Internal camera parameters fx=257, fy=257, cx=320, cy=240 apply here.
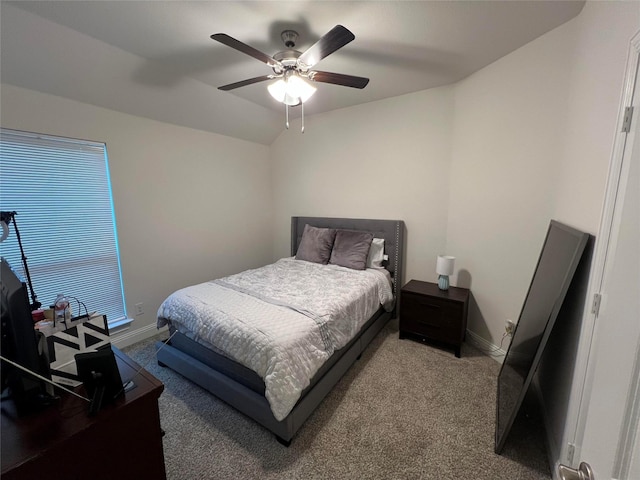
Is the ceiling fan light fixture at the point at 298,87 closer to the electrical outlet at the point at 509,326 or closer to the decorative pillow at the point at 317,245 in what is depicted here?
the decorative pillow at the point at 317,245

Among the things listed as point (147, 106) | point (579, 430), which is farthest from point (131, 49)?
point (579, 430)

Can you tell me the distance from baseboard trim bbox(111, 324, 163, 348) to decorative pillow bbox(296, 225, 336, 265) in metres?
1.89

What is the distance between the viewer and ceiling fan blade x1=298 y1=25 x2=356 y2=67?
4.48 feet

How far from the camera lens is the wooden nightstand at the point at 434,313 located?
7.89 feet

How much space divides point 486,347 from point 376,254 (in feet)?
4.69

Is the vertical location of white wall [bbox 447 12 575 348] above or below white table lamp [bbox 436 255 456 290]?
above

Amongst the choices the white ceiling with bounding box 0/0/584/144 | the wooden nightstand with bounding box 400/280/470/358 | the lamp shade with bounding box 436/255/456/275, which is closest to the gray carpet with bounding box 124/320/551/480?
the wooden nightstand with bounding box 400/280/470/358

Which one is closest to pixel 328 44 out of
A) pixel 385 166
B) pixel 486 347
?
pixel 385 166

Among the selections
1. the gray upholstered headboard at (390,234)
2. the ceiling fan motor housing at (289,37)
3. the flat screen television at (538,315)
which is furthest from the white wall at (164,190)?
the flat screen television at (538,315)

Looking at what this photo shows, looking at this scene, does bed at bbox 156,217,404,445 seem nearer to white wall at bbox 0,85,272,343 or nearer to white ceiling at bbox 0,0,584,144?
white wall at bbox 0,85,272,343

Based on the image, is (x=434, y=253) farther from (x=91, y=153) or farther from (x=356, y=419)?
(x=91, y=153)

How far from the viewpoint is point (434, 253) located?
9.70 ft

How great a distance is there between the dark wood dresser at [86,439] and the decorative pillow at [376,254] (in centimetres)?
247

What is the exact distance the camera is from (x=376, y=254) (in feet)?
10.4
